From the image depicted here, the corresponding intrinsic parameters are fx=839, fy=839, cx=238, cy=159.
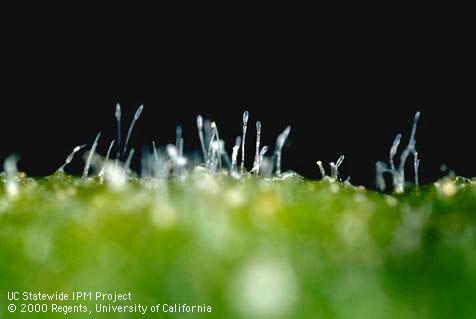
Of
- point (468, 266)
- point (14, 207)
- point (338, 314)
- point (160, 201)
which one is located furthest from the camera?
point (14, 207)

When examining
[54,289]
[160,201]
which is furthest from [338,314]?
[54,289]

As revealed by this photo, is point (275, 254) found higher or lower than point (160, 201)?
lower

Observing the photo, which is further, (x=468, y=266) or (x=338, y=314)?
(x=468, y=266)

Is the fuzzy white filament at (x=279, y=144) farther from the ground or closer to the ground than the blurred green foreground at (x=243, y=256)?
farther from the ground

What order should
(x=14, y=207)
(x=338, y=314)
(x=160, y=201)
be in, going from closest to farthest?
(x=338, y=314), (x=160, y=201), (x=14, y=207)

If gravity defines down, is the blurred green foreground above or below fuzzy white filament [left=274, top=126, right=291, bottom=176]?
below

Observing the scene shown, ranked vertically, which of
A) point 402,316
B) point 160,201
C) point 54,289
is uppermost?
point 160,201

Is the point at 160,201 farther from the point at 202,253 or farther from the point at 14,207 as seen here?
the point at 14,207
